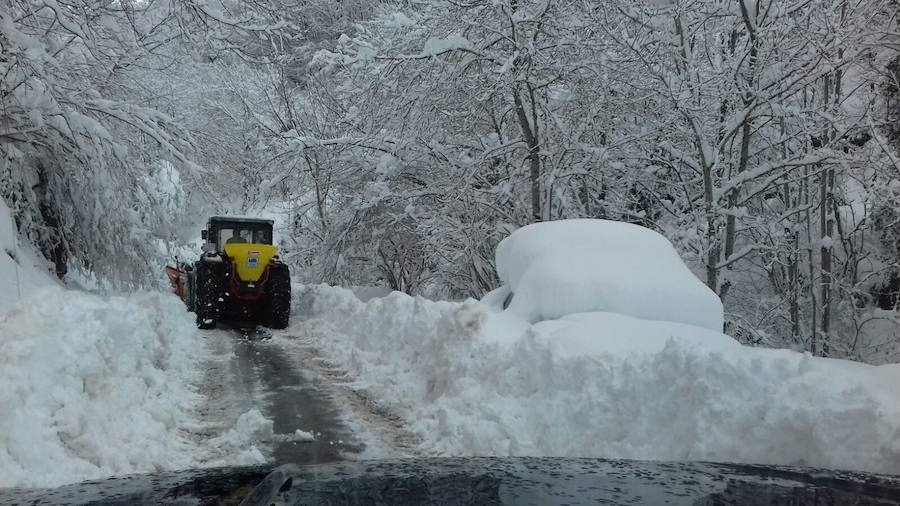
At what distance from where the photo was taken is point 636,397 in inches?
207

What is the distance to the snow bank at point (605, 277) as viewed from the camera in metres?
7.23

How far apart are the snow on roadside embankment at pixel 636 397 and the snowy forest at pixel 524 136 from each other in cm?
555

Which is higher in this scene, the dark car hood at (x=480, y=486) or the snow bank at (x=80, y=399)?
the dark car hood at (x=480, y=486)

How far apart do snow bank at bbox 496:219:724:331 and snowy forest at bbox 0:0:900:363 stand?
4115 millimetres

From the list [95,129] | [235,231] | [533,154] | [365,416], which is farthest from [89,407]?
[235,231]

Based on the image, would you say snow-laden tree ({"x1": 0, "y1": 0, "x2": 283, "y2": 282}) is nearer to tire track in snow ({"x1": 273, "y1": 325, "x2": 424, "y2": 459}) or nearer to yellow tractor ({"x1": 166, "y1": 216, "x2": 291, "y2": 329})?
yellow tractor ({"x1": 166, "y1": 216, "x2": 291, "y2": 329})

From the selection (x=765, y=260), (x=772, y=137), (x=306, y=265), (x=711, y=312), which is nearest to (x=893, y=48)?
(x=772, y=137)

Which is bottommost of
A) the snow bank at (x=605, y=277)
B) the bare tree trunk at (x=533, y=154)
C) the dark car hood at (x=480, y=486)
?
the dark car hood at (x=480, y=486)

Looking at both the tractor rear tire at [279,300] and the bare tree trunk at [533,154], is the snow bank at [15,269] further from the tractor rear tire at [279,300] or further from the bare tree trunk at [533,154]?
the bare tree trunk at [533,154]

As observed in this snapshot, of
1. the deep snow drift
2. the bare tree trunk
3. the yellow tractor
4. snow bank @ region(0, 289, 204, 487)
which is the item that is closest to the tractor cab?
the yellow tractor

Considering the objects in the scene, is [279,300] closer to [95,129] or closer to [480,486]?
[95,129]

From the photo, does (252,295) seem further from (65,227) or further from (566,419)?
(566,419)

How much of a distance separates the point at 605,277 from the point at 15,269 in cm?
780

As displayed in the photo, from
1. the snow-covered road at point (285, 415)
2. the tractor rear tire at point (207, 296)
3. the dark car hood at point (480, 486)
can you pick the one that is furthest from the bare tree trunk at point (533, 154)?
the dark car hood at point (480, 486)
